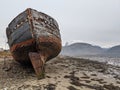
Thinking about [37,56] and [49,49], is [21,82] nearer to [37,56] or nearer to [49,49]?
[37,56]

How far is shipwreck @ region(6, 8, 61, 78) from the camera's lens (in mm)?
13250

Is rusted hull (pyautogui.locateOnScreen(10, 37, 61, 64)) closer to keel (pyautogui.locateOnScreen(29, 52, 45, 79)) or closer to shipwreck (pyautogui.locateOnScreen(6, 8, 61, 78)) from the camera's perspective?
shipwreck (pyautogui.locateOnScreen(6, 8, 61, 78))

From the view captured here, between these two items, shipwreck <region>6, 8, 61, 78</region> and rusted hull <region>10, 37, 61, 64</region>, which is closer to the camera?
shipwreck <region>6, 8, 61, 78</region>

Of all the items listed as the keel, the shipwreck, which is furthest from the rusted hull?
the keel

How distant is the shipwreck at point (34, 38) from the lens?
13250 millimetres

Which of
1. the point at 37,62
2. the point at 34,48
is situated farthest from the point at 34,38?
the point at 37,62

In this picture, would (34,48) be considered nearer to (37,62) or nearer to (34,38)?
(34,38)

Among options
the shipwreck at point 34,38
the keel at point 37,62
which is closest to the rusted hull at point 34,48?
the shipwreck at point 34,38

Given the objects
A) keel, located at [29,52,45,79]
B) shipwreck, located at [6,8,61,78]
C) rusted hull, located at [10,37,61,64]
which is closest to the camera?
keel, located at [29,52,45,79]

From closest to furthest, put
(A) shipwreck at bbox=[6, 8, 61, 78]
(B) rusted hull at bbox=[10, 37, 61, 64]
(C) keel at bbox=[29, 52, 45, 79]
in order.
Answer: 1. (C) keel at bbox=[29, 52, 45, 79]
2. (A) shipwreck at bbox=[6, 8, 61, 78]
3. (B) rusted hull at bbox=[10, 37, 61, 64]

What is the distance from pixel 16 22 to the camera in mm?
14852

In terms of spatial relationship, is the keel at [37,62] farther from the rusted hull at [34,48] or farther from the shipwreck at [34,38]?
the rusted hull at [34,48]

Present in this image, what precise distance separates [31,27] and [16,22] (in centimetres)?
177

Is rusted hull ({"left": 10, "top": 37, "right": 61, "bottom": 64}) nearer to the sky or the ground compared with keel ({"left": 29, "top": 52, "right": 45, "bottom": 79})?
nearer to the sky
